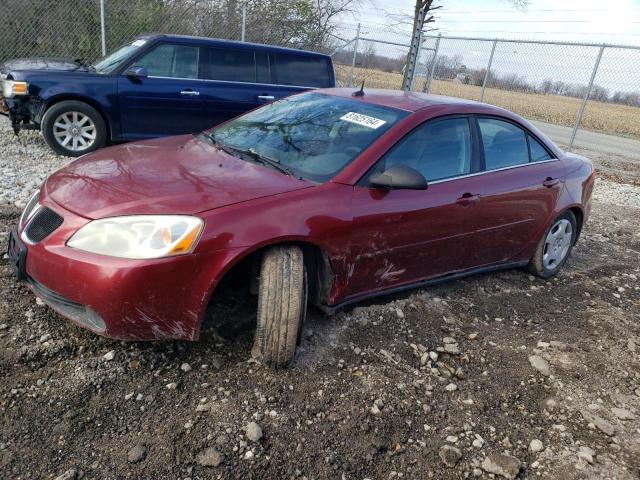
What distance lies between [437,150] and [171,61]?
489 cm

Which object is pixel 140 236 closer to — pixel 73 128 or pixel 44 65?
pixel 73 128

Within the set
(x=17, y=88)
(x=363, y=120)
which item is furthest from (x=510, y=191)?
(x=17, y=88)

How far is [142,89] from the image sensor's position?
22.6 feet

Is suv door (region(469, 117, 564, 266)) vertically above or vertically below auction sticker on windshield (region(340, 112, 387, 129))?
below

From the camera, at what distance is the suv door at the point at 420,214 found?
311 centimetres

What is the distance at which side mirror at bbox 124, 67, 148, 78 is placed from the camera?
22.3ft

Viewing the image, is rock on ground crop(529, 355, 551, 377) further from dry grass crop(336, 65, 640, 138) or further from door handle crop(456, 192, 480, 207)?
dry grass crop(336, 65, 640, 138)

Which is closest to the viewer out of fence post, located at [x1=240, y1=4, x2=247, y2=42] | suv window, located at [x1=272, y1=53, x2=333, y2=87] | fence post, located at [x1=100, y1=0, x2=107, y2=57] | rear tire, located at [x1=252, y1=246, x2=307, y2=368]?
rear tire, located at [x1=252, y1=246, x2=307, y2=368]

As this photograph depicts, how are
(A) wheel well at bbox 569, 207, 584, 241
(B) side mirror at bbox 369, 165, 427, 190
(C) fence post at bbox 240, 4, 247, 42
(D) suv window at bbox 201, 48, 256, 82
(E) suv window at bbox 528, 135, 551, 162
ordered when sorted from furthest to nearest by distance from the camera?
1. (C) fence post at bbox 240, 4, 247, 42
2. (D) suv window at bbox 201, 48, 256, 82
3. (A) wheel well at bbox 569, 207, 584, 241
4. (E) suv window at bbox 528, 135, 551, 162
5. (B) side mirror at bbox 369, 165, 427, 190

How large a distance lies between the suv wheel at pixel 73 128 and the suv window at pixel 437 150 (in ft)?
16.1

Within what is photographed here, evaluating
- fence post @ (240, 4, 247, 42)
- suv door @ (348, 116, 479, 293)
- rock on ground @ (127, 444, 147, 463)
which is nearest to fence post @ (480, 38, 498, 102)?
fence post @ (240, 4, 247, 42)

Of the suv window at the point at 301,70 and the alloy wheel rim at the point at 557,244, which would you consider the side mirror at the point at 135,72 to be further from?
the alloy wheel rim at the point at 557,244

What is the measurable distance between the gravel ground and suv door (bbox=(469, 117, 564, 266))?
0.61m

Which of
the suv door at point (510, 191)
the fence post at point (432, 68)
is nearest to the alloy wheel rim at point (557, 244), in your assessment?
the suv door at point (510, 191)
